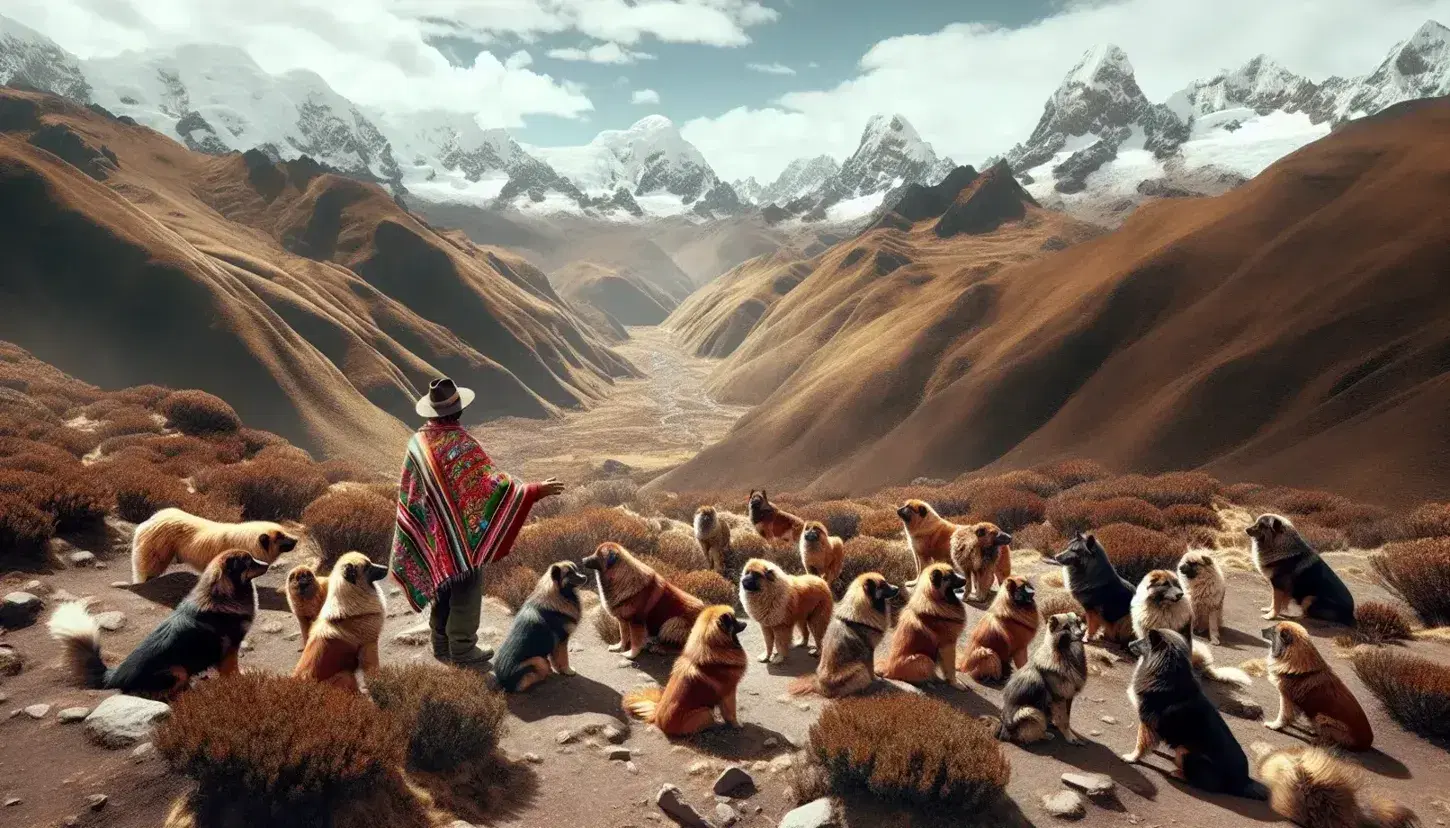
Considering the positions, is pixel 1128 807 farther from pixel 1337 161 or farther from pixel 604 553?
pixel 1337 161

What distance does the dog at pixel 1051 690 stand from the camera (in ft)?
22.3

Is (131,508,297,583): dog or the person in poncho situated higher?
the person in poncho

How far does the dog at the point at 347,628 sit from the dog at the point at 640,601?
2.40m

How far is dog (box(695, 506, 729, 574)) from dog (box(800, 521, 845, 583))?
183 cm

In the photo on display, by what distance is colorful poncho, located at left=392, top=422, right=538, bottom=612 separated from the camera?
24.2 feet

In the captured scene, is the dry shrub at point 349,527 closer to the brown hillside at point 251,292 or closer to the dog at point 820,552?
the dog at point 820,552

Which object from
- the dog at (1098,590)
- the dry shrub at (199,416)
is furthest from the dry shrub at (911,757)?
the dry shrub at (199,416)

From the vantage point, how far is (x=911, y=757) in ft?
18.9

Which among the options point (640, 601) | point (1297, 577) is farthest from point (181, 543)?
point (1297, 577)

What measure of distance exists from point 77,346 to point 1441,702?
7398 centimetres

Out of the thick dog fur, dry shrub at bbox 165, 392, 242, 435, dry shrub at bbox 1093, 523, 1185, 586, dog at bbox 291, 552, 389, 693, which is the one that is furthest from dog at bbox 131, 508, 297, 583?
dry shrub at bbox 165, 392, 242, 435

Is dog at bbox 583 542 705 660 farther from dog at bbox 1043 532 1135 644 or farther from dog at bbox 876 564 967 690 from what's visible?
dog at bbox 1043 532 1135 644

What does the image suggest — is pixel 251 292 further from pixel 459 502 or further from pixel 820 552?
pixel 459 502

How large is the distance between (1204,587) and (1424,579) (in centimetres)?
394
